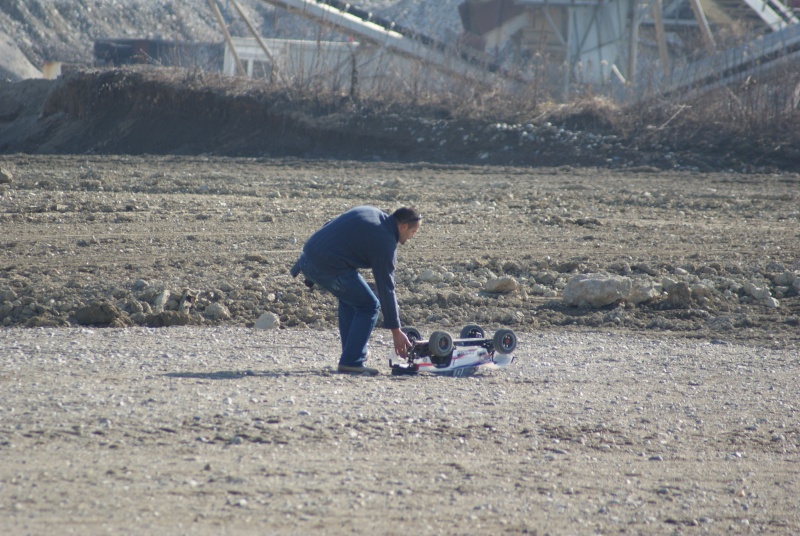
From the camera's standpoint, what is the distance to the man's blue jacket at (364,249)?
7188 millimetres

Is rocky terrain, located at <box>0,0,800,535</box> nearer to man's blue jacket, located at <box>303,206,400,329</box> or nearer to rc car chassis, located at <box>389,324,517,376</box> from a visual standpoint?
rc car chassis, located at <box>389,324,517,376</box>

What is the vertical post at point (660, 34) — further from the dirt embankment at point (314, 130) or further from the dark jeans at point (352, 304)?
the dark jeans at point (352, 304)

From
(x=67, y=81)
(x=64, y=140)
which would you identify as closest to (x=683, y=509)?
(x=64, y=140)

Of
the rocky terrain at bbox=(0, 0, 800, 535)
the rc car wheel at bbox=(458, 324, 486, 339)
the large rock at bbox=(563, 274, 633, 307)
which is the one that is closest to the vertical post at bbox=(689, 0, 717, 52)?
the rocky terrain at bbox=(0, 0, 800, 535)

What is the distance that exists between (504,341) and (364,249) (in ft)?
5.08

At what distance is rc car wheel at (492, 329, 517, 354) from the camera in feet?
26.1

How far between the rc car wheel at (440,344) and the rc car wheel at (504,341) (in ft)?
1.41

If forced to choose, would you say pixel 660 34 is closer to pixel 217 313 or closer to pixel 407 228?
pixel 217 313

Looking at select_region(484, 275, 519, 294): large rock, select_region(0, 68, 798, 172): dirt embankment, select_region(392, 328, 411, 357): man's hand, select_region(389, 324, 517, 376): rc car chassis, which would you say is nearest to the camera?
select_region(392, 328, 411, 357): man's hand

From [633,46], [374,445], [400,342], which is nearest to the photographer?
[374,445]

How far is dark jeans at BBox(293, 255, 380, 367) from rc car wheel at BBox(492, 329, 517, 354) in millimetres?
1067

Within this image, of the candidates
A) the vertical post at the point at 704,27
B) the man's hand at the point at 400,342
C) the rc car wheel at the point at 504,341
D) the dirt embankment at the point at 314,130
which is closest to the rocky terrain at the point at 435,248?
the rc car wheel at the point at 504,341

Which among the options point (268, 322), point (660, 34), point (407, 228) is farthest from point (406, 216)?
point (660, 34)

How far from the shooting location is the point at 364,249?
7.26 meters
